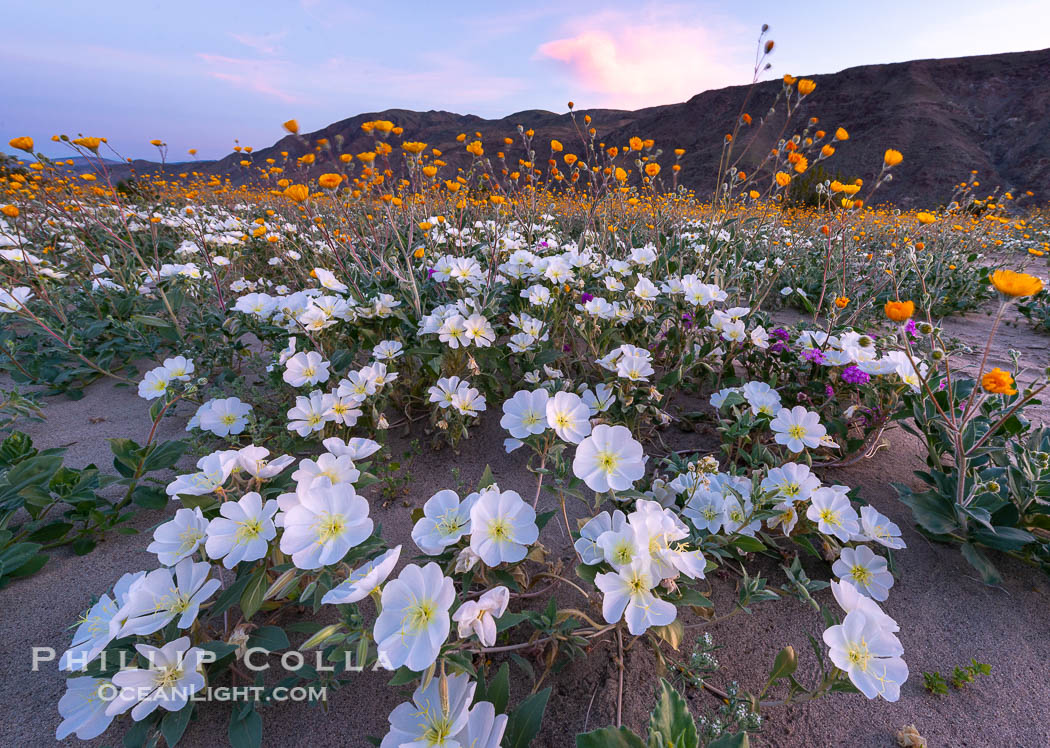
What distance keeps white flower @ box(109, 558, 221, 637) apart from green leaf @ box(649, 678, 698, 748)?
0.92m

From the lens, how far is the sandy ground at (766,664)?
1.05 m

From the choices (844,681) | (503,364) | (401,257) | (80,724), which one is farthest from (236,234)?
(844,681)

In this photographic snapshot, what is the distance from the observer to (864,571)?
49.2 inches

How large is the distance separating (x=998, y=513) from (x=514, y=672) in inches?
60.0

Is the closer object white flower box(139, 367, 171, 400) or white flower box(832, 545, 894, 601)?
white flower box(832, 545, 894, 601)

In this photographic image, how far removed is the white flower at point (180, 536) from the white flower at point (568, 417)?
2.91 feet

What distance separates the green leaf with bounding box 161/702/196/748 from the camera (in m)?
0.89

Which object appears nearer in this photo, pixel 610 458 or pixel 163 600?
pixel 163 600

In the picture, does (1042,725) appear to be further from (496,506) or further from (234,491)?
(234,491)

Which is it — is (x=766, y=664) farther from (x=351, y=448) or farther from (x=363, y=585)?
(x=351, y=448)

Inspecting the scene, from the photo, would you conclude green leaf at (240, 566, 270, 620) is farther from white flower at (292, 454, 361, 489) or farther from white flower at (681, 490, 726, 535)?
white flower at (681, 490, 726, 535)

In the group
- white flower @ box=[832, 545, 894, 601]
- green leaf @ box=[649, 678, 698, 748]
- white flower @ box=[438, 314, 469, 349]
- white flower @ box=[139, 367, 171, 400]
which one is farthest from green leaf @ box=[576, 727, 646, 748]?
white flower @ box=[139, 367, 171, 400]

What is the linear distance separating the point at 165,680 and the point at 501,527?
2.42ft

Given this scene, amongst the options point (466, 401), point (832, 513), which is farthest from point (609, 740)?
point (466, 401)
